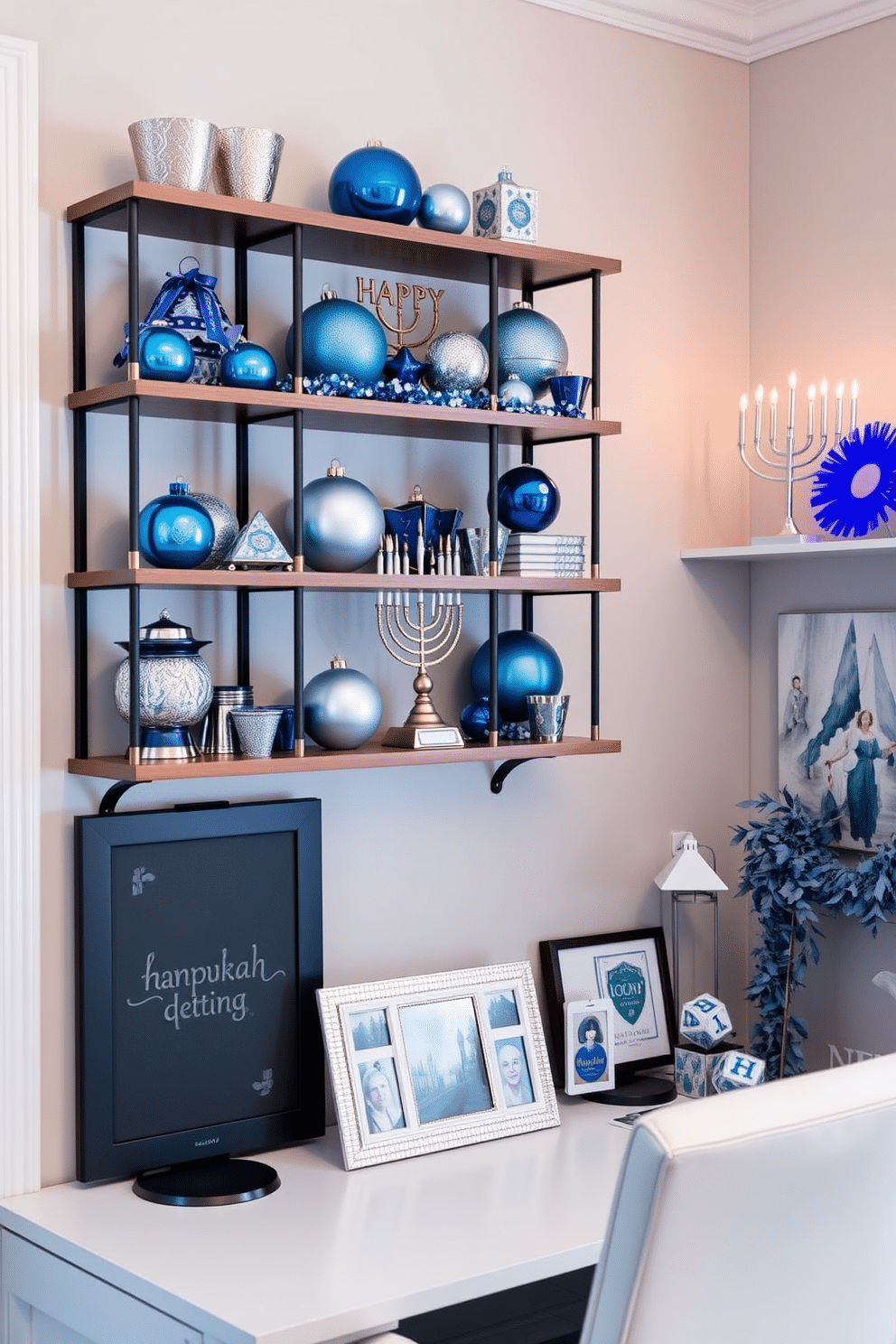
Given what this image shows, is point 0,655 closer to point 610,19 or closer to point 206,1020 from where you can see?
point 206,1020

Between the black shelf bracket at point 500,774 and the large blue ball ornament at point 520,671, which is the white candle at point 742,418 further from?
the black shelf bracket at point 500,774

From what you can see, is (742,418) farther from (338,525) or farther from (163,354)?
(163,354)

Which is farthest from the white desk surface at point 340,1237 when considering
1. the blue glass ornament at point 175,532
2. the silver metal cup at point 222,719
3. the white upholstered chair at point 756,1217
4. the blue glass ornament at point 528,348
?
the blue glass ornament at point 528,348

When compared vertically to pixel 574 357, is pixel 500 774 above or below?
below

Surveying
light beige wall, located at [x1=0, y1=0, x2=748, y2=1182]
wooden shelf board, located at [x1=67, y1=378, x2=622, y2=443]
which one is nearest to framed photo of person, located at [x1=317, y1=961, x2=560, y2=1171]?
light beige wall, located at [x1=0, y1=0, x2=748, y2=1182]

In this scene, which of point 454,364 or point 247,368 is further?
point 454,364

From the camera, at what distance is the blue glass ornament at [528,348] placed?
2.42 metres

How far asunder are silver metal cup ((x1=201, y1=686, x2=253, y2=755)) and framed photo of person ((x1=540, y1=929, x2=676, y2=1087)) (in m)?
0.82

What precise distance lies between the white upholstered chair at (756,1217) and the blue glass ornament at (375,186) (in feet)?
4.56

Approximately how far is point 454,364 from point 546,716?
0.57 metres

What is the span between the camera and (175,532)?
6.64 ft

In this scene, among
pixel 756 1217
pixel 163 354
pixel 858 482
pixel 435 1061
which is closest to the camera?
pixel 756 1217

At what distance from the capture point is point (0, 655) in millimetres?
2057

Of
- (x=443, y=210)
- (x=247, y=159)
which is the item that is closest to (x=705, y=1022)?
(x=443, y=210)
